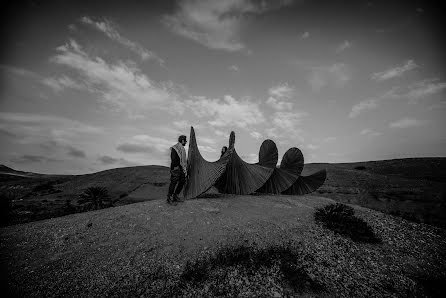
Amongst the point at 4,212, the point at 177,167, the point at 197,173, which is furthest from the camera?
the point at 197,173

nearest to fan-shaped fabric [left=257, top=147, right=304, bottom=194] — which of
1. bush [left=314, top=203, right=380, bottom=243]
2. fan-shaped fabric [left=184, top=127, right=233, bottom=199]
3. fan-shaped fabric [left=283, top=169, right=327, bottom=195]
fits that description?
fan-shaped fabric [left=283, top=169, right=327, bottom=195]

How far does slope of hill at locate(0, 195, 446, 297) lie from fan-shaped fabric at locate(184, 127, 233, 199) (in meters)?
0.69

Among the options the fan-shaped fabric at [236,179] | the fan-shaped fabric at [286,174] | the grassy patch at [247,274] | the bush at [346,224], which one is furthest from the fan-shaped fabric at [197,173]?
the bush at [346,224]

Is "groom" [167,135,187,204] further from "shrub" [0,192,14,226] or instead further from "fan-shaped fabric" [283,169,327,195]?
"fan-shaped fabric" [283,169,327,195]

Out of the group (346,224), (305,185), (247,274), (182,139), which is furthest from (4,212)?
(305,185)

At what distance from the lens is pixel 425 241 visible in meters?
6.63

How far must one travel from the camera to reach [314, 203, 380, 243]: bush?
6.39 m

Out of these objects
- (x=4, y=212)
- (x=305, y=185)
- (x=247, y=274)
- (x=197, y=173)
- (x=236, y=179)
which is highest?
(x=197, y=173)

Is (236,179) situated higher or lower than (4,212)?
higher

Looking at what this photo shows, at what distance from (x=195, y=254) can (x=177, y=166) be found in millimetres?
3371

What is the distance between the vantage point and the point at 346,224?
6914mm

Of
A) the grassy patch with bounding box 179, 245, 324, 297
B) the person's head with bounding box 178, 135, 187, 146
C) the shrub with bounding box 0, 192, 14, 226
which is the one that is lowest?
the grassy patch with bounding box 179, 245, 324, 297

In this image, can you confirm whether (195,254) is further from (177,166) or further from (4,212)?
(4,212)

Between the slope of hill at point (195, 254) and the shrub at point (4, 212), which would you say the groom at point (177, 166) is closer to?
the slope of hill at point (195, 254)
